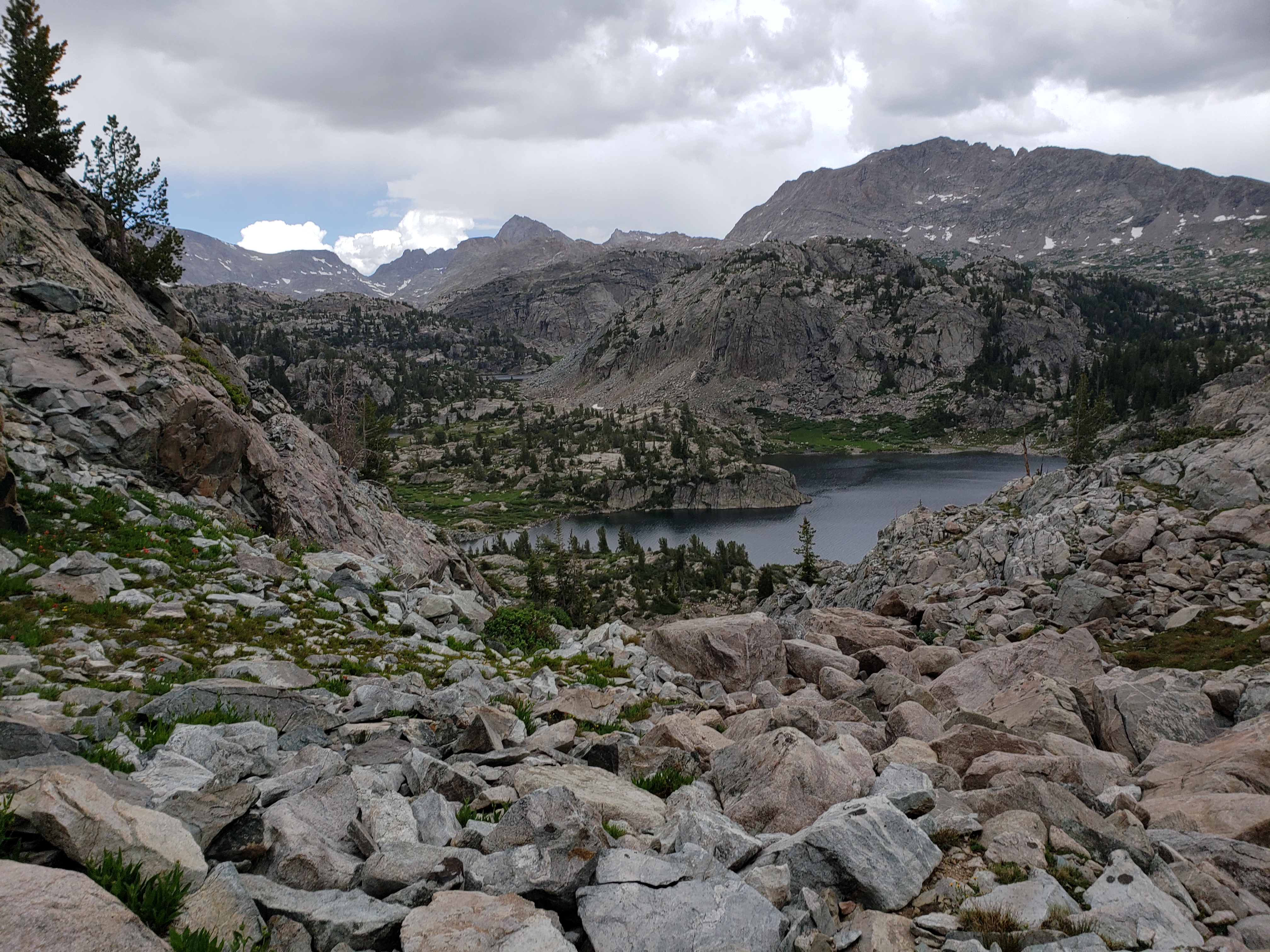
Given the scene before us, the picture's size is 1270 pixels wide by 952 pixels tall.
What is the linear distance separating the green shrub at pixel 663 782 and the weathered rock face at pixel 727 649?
24.8 feet

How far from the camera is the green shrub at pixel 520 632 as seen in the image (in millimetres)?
18438

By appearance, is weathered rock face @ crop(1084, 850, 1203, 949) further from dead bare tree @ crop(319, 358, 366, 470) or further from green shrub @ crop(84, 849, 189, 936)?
dead bare tree @ crop(319, 358, 366, 470)

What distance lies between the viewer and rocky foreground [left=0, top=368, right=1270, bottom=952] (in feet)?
17.7

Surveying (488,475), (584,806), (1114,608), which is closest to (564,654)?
(584,806)

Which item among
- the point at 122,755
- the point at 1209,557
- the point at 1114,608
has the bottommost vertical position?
the point at 1114,608

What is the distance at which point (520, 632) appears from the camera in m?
18.9

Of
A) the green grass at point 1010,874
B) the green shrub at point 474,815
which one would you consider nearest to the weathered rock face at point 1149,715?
the green grass at point 1010,874

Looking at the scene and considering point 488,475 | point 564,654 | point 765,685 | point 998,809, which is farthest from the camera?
point 488,475

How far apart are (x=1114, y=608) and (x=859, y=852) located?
74.7ft

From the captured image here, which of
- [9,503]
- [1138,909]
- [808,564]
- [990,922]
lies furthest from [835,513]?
[990,922]

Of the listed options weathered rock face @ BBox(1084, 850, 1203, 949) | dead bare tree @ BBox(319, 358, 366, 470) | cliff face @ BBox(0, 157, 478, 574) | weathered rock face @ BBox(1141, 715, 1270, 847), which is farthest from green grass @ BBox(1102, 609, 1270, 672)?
dead bare tree @ BBox(319, 358, 366, 470)

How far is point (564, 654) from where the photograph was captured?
17.8 meters

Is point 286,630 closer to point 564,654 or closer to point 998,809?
point 564,654

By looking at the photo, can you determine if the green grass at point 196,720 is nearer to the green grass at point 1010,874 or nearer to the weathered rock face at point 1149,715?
the green grass at point 1010,874
